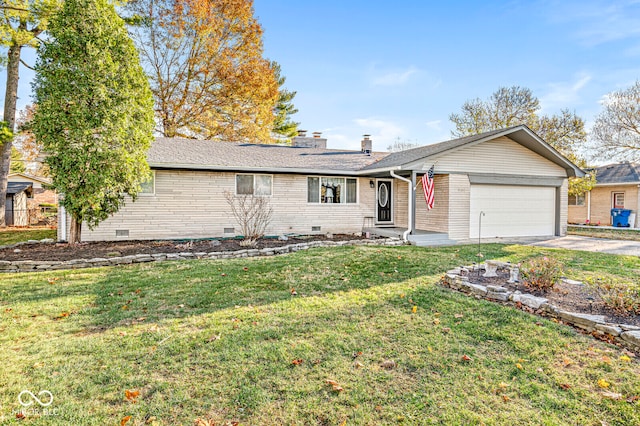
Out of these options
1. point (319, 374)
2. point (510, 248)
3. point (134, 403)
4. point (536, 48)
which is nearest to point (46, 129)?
point (134, 403)

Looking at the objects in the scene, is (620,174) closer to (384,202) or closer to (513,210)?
(513,210)

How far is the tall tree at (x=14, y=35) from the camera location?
1355 centimetres

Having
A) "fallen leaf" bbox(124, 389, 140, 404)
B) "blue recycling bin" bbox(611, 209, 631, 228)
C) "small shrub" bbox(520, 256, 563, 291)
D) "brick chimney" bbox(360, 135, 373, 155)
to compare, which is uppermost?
"brick chimney" bbox(360, 135, 373, 155)

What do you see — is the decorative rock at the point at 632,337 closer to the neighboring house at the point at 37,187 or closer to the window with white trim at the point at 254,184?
the window with white trim at the point at 254,184

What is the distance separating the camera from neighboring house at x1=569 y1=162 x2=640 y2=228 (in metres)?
17.8

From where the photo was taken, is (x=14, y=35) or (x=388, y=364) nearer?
(x=388, y=364)

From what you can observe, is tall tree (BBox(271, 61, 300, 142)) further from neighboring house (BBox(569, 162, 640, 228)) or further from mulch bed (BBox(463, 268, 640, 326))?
mulch bed (BBox(463, 268, 640, 326))

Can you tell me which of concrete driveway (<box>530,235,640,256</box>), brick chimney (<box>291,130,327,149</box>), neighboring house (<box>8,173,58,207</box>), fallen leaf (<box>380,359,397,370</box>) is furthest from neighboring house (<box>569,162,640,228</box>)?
neighboring house (<box>8,173,58,207</box>)

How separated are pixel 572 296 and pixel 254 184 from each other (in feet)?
30.9

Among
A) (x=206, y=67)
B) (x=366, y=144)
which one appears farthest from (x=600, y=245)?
(x=206, y=67)

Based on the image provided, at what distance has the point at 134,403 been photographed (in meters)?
2.55

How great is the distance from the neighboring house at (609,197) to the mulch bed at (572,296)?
57.2 feet

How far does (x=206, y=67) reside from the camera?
2045 cm

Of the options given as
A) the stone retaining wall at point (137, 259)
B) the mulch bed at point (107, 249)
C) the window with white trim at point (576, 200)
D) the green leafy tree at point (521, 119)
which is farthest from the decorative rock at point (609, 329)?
the window with white trim at point (576, 200)
